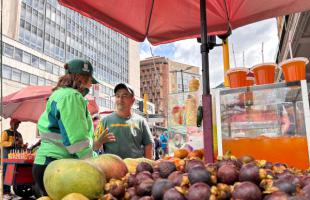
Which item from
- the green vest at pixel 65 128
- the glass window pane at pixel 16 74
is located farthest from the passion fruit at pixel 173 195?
the glass window pane at pixel 16 74

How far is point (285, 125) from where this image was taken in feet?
9.20

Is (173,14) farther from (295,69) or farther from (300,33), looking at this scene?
(300,33)

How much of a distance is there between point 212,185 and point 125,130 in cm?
248

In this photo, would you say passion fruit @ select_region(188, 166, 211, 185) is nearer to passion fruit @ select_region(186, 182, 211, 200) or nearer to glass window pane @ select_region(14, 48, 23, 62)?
passion fruit @ select_region(186, 182, 211, 200)

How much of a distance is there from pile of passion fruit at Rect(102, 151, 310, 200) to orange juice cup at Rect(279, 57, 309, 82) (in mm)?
1438

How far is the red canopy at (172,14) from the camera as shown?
2850 mm

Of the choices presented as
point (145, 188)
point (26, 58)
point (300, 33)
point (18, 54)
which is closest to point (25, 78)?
point (26, 58)

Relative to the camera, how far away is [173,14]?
325cm

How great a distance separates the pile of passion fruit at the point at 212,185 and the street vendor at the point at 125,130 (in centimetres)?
212

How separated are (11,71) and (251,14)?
3369cm

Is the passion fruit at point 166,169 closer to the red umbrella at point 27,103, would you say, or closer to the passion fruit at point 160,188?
the passion fruit at point 160,188

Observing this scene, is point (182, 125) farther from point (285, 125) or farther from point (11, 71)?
point (11, 71)

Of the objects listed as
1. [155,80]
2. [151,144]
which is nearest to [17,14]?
[151,144]

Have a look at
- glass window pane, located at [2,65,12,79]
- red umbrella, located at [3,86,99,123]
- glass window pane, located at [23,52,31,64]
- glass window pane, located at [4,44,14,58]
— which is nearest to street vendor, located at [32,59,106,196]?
red umbrella, located at [3,86,99,123]
